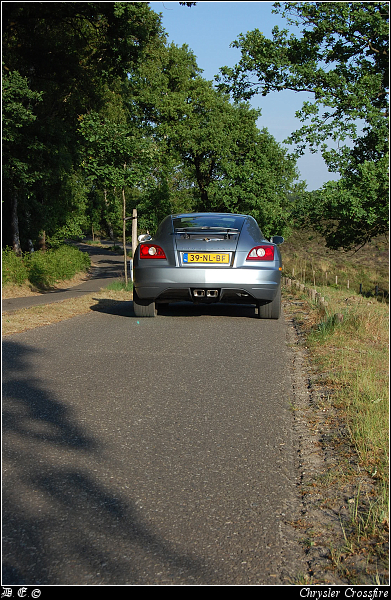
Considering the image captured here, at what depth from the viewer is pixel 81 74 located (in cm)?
1502

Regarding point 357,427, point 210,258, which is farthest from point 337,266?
point 357,427

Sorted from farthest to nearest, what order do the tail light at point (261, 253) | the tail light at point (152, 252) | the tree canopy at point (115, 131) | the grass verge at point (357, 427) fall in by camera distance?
the tree canopy at point (115, 131) → the tail light at point (152, 252) → the tail light at point (261, 253) → the grass verge at point (357, 427)

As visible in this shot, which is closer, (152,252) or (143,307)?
(152,252)

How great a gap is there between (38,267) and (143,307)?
17606mm

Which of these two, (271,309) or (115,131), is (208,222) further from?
(115,131)

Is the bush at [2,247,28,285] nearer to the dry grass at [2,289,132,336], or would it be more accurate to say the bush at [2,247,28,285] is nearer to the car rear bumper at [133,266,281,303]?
the dry grass at [2,289,132,336]

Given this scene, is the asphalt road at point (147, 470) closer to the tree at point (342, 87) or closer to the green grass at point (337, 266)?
the tree at point (342, 87)

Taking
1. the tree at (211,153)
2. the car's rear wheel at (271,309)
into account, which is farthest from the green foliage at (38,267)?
the car's rear wheel at (271,309)

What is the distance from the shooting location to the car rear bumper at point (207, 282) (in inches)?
340

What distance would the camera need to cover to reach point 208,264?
28.4ft
